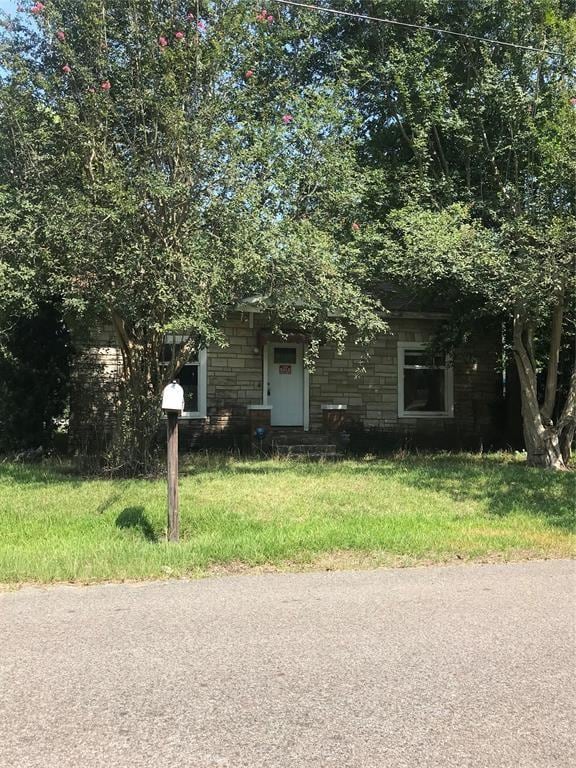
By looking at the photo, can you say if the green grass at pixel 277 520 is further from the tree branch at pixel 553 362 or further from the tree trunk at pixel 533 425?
the tree branch at pixel 553 362

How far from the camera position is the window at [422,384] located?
16.6 m

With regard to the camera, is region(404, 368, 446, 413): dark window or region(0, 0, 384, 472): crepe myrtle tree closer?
region(0, 0, 384, 472): crepe myrtle tree

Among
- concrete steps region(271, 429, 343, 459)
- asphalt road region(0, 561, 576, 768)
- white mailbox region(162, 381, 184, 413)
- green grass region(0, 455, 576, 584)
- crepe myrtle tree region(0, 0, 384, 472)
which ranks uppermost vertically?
crepe myrtle tree region(0, 0, 384, 472)

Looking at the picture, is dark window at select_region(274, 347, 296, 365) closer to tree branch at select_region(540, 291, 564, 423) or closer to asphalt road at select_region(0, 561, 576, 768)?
tree branch at select_region(540, 291, 564, 423)

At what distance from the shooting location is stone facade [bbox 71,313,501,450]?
48.0ft

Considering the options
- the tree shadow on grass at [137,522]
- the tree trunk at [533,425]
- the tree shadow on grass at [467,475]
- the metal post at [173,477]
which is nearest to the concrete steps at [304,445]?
the tree shadow on grass at [467,475]

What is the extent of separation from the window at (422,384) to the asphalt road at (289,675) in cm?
1069

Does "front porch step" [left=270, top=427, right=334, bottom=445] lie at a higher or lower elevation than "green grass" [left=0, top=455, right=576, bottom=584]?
higher

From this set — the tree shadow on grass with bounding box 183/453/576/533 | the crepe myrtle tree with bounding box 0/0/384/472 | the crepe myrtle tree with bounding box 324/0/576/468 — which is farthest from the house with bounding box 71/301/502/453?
the crepe myrtle tree with bounding box 0/0/384/472

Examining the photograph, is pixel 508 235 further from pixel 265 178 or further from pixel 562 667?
pixel 562 667

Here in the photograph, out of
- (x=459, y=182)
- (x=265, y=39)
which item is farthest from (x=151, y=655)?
(x=459, y=182)

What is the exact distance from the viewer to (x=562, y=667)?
13.9ft

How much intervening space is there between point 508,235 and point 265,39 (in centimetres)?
511

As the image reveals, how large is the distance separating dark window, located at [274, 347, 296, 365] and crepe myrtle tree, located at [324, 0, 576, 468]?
165 inches
